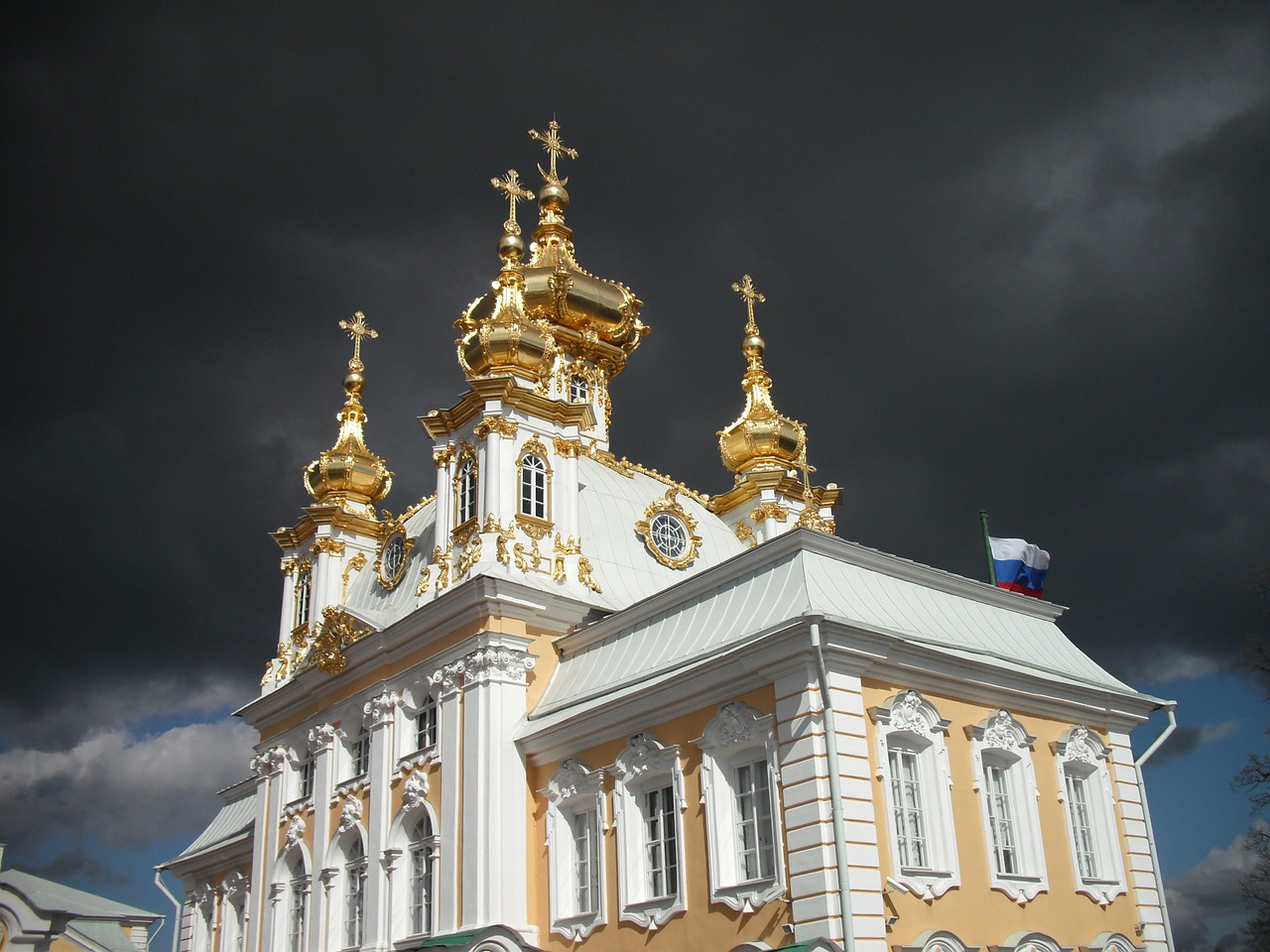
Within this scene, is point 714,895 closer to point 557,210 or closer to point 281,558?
point 281,558

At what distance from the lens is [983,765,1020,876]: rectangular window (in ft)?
50.1

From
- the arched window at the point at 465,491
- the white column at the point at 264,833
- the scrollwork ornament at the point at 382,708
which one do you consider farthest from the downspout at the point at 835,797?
the white column at the point at 264,833

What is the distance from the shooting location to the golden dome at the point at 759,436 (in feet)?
90.8

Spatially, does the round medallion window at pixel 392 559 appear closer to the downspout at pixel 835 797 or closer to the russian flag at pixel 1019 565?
the russian flag at pixel 1019 565

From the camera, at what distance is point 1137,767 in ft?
57.4

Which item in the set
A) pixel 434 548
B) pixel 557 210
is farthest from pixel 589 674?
pixel 557 210

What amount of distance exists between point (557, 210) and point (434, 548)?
37.4 feet

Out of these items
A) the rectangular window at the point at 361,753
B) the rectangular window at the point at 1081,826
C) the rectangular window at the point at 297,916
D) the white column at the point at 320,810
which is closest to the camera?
the rectangular window at the point at 1081,826

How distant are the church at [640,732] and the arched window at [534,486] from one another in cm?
5

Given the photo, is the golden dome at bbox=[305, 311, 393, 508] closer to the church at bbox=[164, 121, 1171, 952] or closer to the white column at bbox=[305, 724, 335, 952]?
the church at bbox=[164, 121, 1171, 952]

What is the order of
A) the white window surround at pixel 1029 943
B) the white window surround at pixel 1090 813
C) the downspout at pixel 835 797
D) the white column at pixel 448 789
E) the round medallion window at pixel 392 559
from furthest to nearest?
1. the round medallion window at pixel 392 559
2. the white column at pixel 448 789
3. the white window surround at pixel 1090 813
4. the white window surround at pixel 1029 943
5. the downspout at pixel 835 797

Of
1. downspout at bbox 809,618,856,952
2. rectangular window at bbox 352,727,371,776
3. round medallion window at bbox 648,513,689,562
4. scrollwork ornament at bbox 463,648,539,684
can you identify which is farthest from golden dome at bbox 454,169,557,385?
downspout at bbox 809,618,856,952

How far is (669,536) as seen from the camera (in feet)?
76.6

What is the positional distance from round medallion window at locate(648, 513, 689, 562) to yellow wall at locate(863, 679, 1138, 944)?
8193 millimetres
